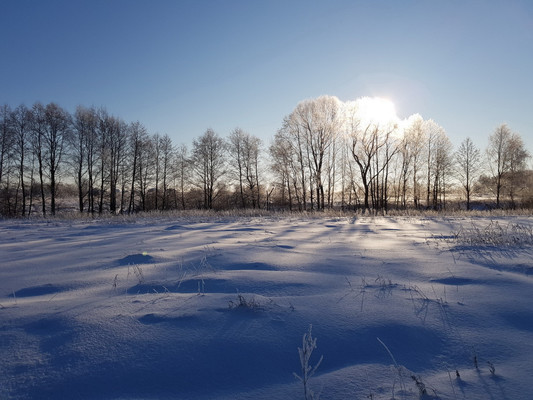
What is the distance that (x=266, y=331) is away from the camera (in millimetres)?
1745

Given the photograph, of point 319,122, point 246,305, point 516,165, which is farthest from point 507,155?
point 246,305

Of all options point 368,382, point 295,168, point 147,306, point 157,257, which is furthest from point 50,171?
point 368,382

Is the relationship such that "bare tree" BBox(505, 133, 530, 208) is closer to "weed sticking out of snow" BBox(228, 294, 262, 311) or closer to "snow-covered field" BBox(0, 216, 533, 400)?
"snow-covered field" BBox(0, 216, 533, 400)

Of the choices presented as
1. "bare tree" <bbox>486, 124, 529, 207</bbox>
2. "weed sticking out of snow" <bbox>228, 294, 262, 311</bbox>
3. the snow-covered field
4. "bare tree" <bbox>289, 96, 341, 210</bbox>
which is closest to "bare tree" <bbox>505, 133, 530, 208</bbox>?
"bare tree" <bbox>486, 124, 529, 207</bbox>

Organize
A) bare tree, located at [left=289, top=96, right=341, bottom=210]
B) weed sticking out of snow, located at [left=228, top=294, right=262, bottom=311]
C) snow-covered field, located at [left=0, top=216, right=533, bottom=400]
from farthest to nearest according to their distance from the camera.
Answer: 1. bare tree, located at [left=289, top=96, right=341, bottom=210]
2. weed sticking out of snow, located at [left=228, top=294, right=262, bottom=311]
3. snow-covered field, located at [left=0, top=216, right=533, bottom=400]

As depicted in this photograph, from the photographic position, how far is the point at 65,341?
163cm

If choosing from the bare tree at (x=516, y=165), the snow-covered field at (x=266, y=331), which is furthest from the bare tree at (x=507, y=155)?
the snow-covered field at (x=266, y=331)

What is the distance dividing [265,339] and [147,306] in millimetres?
1054

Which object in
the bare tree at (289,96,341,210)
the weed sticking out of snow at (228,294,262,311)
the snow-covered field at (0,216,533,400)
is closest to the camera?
the snow-covered field at (0,216,533,400)

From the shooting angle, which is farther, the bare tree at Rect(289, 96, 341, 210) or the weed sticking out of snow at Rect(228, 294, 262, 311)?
the bare tree at Rect(289, 96, 341, 210)

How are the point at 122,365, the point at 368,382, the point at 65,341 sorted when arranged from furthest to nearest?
the point at 65,341
the point at 122,365
the point at 368,382

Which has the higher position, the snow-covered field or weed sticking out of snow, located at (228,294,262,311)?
weed sticking out of snow, located at (228,294,262,311)

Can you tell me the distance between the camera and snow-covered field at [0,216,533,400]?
50.3 inches

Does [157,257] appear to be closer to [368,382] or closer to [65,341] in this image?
[65,341]
